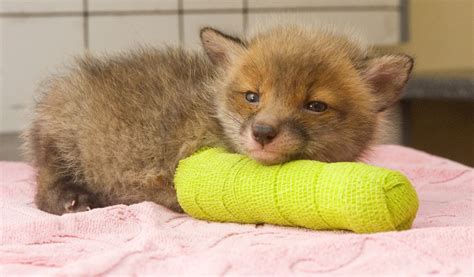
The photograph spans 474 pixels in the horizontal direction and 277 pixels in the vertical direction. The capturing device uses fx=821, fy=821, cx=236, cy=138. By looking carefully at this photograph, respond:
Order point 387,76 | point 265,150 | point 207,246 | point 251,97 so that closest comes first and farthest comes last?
point 207,246 → point 265,150 → point 251,97 → point 387,76

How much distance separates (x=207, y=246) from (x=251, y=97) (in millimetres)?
397

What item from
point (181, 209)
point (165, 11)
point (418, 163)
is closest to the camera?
point (181, 209)

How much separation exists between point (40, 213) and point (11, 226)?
278 millimetres

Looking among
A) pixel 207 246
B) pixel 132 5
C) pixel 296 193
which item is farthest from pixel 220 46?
pixel 132 5

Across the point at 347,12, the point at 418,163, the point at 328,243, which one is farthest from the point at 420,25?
the point at 328,243

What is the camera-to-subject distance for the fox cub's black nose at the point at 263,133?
1.66m

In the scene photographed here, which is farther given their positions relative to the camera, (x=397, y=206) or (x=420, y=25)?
(x=420, y=25)

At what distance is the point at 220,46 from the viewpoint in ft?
6.66

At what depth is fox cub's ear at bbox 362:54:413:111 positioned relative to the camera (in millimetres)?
1908

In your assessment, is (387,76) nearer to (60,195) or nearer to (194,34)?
(60,195)

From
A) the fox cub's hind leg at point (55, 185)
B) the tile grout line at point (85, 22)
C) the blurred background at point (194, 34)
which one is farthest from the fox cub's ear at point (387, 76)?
the tile grout line at point (85, 22)

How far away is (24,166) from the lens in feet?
8.98

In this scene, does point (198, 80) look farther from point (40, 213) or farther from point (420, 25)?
point (420, 25)

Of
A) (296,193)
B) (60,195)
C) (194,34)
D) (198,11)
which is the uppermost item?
(198,11)
